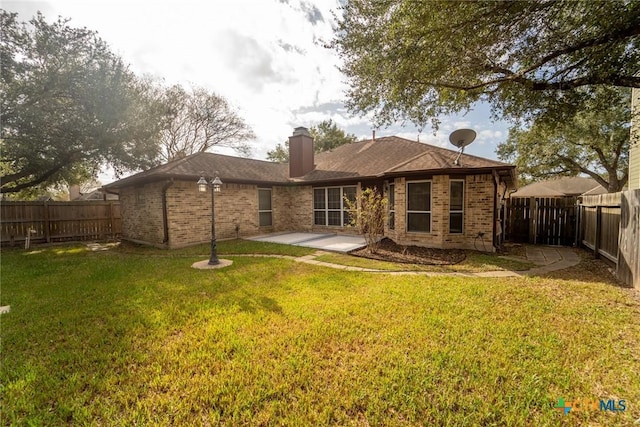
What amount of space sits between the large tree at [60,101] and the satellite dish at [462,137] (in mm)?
13872

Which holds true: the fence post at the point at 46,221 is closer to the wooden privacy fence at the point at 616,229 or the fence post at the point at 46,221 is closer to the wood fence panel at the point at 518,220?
the wooden privacy fence at the point at 616,229

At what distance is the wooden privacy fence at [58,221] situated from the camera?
10.8m

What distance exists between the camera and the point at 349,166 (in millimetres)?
13383

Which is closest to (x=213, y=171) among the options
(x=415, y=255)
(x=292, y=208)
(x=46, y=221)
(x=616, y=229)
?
(x=292, y=208)

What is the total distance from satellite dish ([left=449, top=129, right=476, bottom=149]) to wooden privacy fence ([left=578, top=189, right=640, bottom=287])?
391cm

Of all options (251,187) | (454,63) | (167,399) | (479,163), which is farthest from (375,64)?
(251,187)

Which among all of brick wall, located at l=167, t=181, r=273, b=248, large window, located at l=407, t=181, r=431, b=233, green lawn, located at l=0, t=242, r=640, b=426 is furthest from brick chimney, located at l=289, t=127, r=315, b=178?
green lawn, located at l=0, t=242, r=640, b=426

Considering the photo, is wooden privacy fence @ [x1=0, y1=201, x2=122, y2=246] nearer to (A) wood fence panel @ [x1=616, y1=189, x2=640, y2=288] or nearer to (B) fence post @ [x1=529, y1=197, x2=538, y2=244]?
(A) wood fence panel @ [x1=616, y1=189, x2=640, y2=288]

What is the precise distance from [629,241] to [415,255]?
4.45m

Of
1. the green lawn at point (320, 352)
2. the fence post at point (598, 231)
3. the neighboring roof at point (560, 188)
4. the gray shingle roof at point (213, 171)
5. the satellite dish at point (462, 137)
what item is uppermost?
the satellite dish at point (462, 137)

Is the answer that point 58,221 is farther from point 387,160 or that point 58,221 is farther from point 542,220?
point 542,220

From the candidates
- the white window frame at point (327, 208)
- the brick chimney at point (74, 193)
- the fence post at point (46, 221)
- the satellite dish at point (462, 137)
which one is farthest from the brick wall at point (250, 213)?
the brick chimney at point (74, 193)

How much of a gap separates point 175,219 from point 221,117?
17.6 metres

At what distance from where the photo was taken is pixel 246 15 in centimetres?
663
